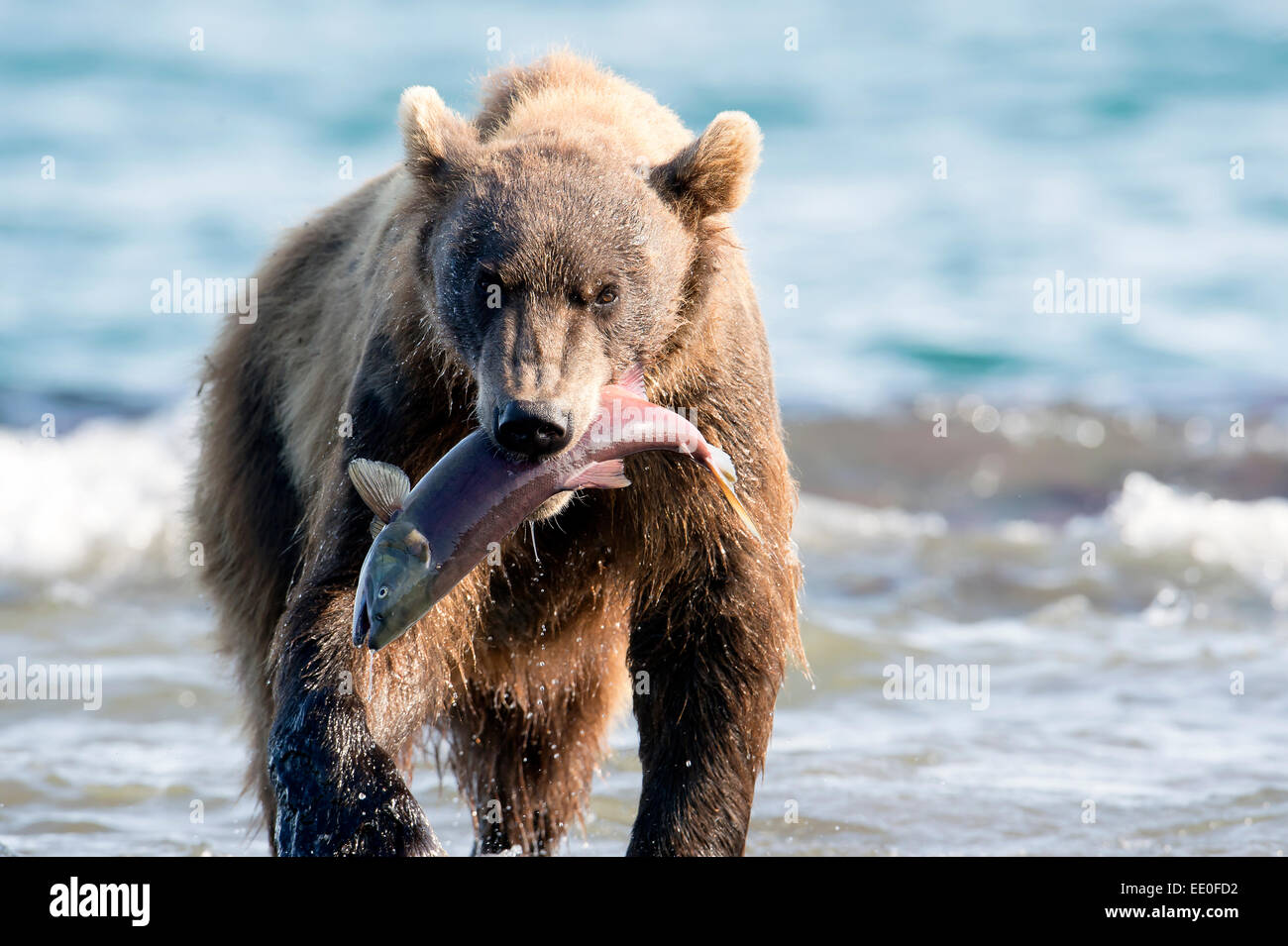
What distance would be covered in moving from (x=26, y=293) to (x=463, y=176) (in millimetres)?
20140

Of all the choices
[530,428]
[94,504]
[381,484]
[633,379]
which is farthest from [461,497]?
[94,504]

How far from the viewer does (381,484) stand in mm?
5035

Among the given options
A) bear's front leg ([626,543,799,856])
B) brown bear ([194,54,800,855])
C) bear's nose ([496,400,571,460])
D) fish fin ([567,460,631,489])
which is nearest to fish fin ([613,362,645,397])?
brown bear ([194,54,800,855])

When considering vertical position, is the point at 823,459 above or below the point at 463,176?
below

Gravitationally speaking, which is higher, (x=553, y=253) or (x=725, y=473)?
(x=553, y=253)

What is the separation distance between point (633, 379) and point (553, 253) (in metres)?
0.54

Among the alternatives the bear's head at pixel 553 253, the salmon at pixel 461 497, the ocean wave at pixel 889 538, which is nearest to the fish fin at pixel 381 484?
the salmon at pixel 461 497

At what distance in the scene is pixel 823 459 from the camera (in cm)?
1686

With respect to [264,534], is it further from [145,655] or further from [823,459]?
[823,459]

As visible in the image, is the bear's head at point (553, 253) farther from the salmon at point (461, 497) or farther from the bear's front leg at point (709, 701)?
the bear's front leg at point (709, 701)

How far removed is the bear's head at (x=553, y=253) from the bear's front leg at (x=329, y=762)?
935 millimetres

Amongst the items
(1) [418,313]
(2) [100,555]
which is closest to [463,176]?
(1) [418,313]

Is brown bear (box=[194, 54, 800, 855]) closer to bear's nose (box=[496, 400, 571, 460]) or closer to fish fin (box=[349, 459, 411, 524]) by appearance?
bear's nose (box=[496, 400, 571, 460])

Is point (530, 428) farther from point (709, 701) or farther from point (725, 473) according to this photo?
point (709, 701)
